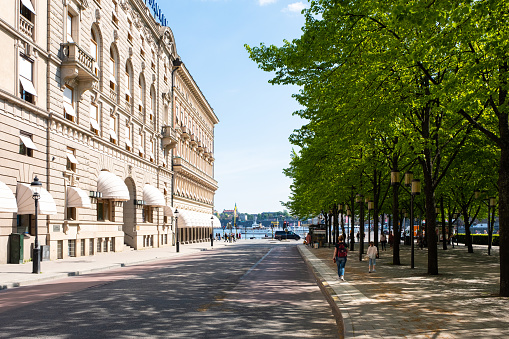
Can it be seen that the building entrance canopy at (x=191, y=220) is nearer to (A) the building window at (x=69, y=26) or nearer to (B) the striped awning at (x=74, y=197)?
(B) the striped awning at (x=74, y=197)

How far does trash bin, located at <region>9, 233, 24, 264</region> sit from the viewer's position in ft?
80.9

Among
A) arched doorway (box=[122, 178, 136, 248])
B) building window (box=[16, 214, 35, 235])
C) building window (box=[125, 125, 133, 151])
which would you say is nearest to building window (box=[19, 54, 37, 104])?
building window (box=[16, 214, 35, 235])

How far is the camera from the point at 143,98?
48781 millimetres

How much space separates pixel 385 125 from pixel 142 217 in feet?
110

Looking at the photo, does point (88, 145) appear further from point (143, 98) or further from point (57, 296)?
point (57, 296)

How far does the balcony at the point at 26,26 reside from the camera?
85.7 feet

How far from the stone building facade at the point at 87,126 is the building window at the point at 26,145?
0.05 meters

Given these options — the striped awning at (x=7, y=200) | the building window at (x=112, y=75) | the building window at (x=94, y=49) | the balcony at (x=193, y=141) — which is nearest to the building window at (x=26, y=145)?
the striped awning at (x=7, y=200)

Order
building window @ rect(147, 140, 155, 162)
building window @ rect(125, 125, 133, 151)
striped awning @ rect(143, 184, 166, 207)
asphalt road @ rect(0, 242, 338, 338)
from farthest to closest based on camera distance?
building window @ rect(147, 140, 155, 162)
striped awning @ rect(143, 184, 166, 207)
building window @ rect(125, 125, 133, 151)
asphalt road @ rect(0, 242, 338, 338)

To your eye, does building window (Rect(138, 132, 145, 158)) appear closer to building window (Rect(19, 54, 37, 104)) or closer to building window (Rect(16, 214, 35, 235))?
building window (Rect(19, 54, 37, 104))

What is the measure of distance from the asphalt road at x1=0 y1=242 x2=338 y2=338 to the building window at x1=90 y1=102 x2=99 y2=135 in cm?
1877

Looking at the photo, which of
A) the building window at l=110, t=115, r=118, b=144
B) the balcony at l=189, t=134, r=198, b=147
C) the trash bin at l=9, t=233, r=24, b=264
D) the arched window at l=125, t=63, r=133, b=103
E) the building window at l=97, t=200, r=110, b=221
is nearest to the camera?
the trash bin at l=9, t=233, r=24, b=264

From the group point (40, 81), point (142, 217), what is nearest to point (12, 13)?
point (40, 81)

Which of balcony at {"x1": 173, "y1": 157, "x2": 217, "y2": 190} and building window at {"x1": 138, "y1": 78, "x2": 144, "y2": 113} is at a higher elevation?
building window at {"x1": 138, "y1": 78, "x2": 144, "y2": 113}
